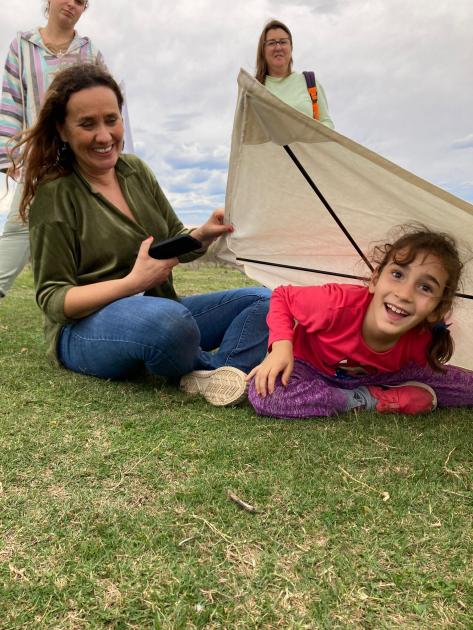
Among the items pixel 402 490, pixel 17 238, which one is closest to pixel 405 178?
pixel 402 490

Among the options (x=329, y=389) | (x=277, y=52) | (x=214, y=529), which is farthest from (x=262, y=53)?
(x=214, y=529)

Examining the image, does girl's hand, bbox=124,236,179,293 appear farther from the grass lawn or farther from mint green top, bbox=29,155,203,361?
the grass lawn

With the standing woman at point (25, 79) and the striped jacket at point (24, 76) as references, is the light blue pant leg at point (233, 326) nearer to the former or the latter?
the standing woman at point (25, 79)

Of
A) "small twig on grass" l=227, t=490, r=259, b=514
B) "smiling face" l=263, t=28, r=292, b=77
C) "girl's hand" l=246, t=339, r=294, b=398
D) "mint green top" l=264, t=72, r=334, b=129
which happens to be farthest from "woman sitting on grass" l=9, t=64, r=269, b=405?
"smiling face" l=263, t=28, r=292, b=77

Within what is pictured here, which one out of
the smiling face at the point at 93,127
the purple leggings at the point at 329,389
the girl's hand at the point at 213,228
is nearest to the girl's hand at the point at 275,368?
the purple leggings at the point at 329,389

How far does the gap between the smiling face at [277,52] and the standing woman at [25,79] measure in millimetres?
1505

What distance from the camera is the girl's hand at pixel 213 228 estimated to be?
267cm

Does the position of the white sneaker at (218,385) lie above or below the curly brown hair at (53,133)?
below

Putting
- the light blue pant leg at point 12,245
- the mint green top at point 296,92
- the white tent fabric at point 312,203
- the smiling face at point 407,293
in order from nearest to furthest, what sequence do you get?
the white tent fabric at point 312,203 → the smiling face at point 407,293 → the light blue pant leg at point 12,245 → the mint green top at point 296,92

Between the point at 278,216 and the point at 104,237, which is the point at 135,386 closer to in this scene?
the point at 104,237

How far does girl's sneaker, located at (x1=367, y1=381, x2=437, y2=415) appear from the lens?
2355 millimetres

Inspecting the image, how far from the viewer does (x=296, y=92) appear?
447 centimetres

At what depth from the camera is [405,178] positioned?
1.84 metres

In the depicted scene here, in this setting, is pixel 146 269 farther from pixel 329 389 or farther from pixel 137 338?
pixel 329 389
